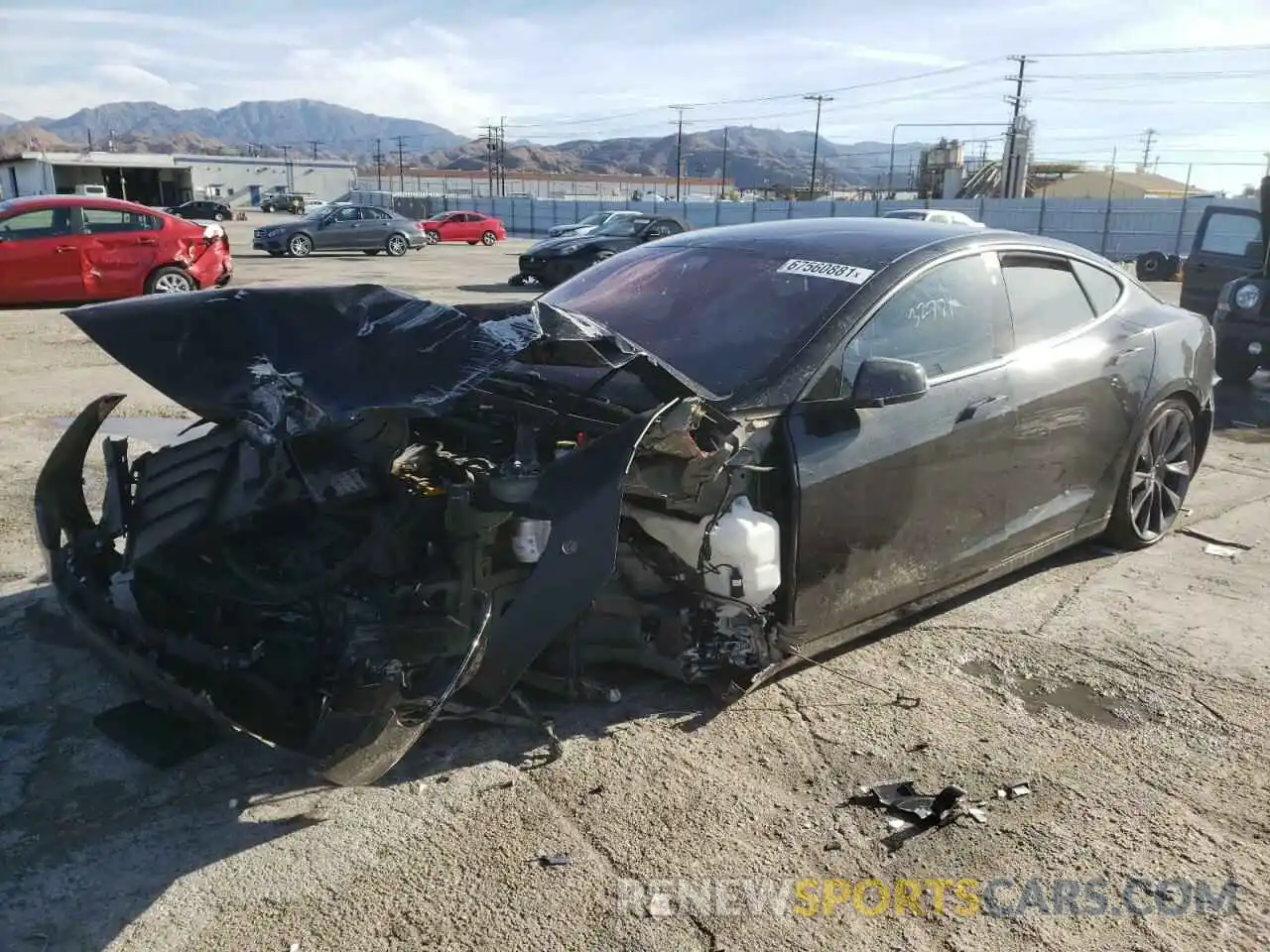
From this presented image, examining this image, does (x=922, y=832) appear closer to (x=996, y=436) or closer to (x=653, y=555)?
(x=653, y=555)

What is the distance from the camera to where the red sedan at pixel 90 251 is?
12.4m

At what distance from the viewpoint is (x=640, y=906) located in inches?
97.7

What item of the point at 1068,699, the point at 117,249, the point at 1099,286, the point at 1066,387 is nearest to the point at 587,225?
the point at 117,249

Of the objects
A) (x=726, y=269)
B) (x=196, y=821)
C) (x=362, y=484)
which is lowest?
(x=196, y=821)

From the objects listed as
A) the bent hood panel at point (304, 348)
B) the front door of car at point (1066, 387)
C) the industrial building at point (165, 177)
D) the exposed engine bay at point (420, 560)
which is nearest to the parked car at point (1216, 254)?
the front door of car at point (1066, 387)

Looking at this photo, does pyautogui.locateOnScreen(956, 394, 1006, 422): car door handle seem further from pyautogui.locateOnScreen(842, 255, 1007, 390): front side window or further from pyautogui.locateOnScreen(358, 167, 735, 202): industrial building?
pyautogui.locateOnScreen(358, 167, 735, 202): industrial building

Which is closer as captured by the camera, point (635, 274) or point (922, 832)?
point (922, 832)

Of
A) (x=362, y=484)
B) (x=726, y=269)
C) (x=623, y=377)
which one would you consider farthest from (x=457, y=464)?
(x=726, y=269)

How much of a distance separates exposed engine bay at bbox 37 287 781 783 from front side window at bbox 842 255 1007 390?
74cm

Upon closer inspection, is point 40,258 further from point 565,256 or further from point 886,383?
point 886,383

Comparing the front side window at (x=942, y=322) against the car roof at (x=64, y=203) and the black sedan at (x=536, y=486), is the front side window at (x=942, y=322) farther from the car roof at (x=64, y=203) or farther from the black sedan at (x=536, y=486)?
the car roof at (x=64, y=203)

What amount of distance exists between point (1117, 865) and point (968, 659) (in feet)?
4.04

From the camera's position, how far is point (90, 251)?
1248cm

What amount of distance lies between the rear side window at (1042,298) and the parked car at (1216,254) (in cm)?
751
